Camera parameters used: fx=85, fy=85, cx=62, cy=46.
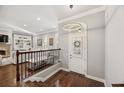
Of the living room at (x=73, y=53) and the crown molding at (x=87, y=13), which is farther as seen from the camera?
the crown molding at (x=87, y=13)

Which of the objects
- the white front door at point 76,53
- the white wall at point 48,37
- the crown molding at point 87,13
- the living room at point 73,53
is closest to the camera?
the living room at point 73,53

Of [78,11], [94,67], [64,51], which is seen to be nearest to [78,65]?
[94,67]

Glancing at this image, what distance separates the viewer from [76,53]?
3969 mm

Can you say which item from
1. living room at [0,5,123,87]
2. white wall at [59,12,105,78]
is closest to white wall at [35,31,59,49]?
living room at [0,5,123,87]

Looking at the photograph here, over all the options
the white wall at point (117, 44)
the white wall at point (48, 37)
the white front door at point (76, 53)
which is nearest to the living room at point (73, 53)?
the white front door at point (76, 53)

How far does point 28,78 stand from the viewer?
2830 millimetres

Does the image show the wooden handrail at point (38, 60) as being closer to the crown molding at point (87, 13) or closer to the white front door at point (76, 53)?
the white front door at point (76, 53)

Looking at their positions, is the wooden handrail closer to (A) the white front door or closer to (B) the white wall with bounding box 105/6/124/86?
(A) the white front door

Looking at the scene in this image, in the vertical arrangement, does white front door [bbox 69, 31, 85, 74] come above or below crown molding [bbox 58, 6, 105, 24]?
below

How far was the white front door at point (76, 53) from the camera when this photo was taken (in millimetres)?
3773

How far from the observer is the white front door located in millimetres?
3773

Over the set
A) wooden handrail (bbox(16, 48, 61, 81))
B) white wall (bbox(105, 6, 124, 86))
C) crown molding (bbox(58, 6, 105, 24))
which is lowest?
wooden handrail (bbox(16, 48, 61, 81))
